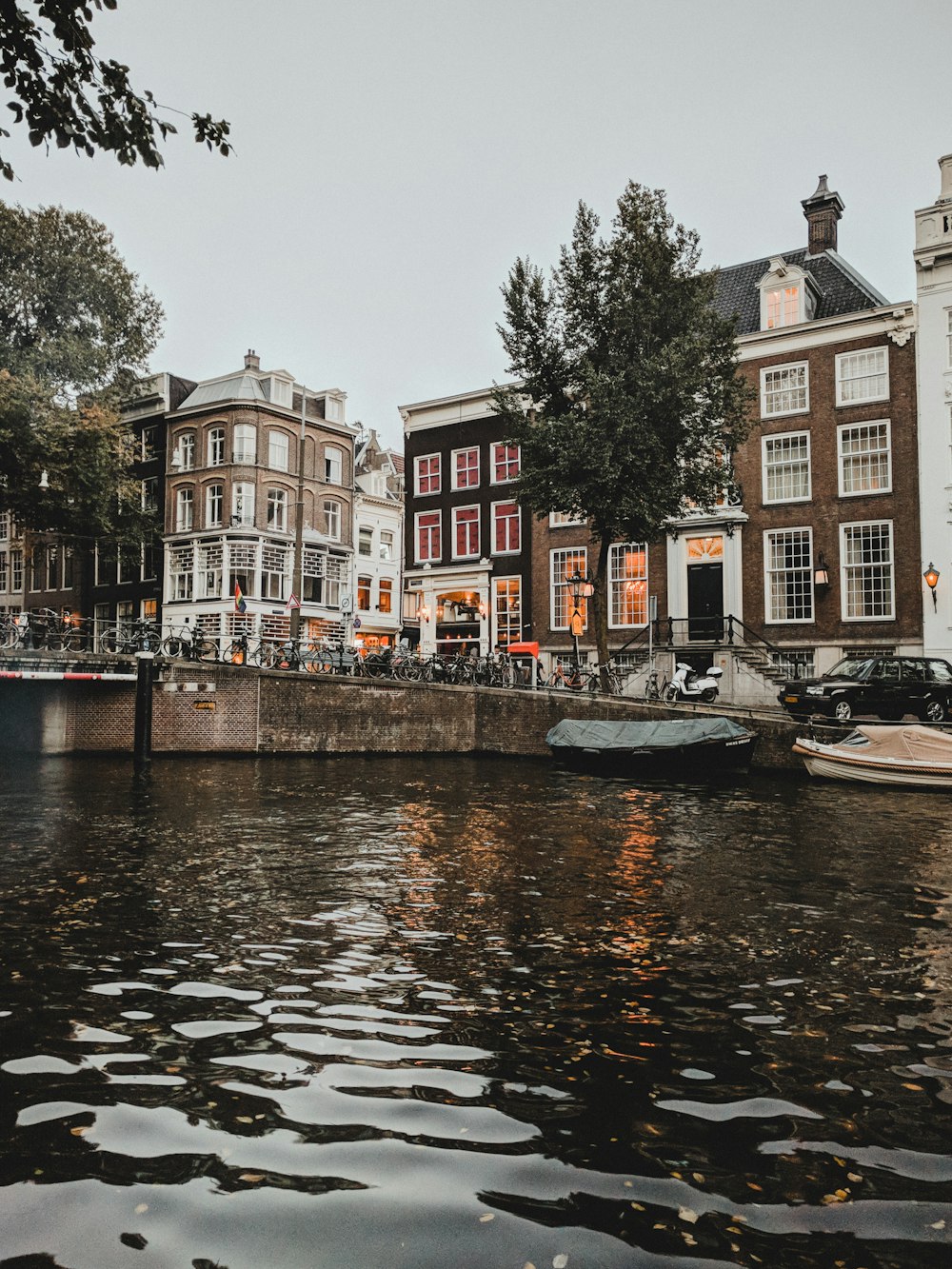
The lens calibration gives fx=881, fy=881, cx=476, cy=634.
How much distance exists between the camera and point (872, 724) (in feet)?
68.8

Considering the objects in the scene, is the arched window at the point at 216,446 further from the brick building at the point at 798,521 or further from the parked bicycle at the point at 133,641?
the brick building at the point at 798,521

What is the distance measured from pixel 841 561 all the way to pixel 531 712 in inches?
457

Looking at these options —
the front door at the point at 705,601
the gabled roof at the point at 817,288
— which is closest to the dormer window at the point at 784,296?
the gabled roof at the point at 817,288

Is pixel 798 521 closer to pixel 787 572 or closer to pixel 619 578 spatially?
pixel 787 572

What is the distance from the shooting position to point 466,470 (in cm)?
3800

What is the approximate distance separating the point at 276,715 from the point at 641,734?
1156cm

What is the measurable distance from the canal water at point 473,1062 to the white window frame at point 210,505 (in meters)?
34.2

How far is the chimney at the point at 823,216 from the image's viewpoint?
107ft

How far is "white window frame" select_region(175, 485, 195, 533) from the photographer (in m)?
43.7

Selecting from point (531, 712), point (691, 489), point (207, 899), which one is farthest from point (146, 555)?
point (207, 899)

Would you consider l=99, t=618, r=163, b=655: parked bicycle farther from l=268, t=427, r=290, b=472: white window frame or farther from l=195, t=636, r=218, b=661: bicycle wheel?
l=268, t=427, r=290, b=472: white window frame

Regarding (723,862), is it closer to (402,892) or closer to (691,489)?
(402,892)

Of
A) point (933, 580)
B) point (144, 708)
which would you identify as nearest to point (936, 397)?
point (933, 580)

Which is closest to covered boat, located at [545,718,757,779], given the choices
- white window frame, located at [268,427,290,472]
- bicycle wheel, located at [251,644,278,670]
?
bicycle wheel, located at [251,644,278,670]
